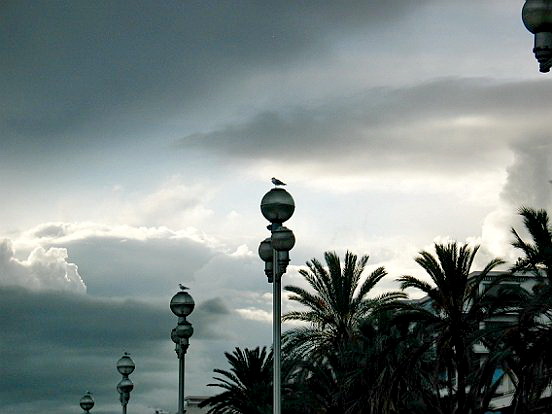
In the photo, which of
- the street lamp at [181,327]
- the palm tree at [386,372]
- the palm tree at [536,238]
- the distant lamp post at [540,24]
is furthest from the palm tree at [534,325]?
the distant lamp post at [540,24]

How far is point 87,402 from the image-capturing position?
163 feet

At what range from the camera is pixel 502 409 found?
59.3m

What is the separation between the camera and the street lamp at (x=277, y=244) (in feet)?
62.7

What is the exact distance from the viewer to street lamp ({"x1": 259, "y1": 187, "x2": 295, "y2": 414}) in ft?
62.7

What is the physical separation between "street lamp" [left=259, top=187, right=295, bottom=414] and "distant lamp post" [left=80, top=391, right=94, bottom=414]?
31.6 m

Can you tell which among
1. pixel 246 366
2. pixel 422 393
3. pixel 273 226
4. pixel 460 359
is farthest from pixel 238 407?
pixel 273 226

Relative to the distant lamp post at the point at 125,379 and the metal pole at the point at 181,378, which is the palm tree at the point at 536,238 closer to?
the metal pole at the point at 181,378

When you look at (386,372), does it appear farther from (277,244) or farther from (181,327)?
(277,244)

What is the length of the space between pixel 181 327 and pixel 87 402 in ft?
72.7

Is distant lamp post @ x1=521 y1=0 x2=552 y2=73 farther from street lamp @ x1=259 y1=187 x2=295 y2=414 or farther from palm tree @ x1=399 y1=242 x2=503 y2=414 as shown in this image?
palm tree @ x1=399 y1=242 x2=503 y2=414

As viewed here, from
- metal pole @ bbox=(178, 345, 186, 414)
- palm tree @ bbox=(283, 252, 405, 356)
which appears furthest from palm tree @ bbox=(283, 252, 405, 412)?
metal pole @ bbox=(178, 345, 186, 414)

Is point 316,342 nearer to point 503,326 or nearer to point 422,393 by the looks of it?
point 422,393

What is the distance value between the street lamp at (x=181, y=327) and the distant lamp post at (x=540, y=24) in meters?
15.6

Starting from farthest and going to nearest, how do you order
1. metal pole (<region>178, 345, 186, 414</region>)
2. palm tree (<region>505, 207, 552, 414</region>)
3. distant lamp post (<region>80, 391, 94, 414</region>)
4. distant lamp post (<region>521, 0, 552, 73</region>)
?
distant lamp post (<region>80, 391, 94, 414</region>), metal pole (<region>178, 345, 186, 414</region>), palm tree (<region>505, 207, 552, 414</region>), distant lamp post (<region>521, 0, 552, 73</region>)
